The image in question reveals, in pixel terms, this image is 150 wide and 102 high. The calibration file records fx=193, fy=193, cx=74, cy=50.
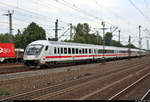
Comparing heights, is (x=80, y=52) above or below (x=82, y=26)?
below

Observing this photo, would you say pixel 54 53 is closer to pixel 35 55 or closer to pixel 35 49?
pixel 35 49

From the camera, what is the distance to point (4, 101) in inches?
324

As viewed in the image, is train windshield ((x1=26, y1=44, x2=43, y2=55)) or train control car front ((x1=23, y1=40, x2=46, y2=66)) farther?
train windshield ((x1=26, y1=44, x2=43, y2=55))

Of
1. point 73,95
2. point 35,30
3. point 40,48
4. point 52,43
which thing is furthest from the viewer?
point 35,30

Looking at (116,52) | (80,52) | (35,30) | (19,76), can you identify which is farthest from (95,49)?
(35,30)

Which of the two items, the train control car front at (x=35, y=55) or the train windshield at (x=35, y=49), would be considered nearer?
the train control car front at (x=35, y=55)

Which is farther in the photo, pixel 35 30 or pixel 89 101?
pixel 35 30

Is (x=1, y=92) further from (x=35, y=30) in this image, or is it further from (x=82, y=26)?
(x=82, y=26)

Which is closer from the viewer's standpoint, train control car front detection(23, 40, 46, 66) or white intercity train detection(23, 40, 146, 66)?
train control car front detection(23, 40, 46, 66)

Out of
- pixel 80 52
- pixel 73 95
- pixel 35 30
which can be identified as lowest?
pixel 73 95

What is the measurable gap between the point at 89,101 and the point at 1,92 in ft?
16.0

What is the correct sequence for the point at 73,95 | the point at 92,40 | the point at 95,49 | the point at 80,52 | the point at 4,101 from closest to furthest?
the point at 4,101 → the point at 73,95 → the point at 80,52 → the point at 95,49 → the point at 92,40

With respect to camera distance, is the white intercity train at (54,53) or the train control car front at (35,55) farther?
the white intercity train at (54,53)

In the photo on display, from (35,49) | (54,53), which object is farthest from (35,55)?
(54,53)
